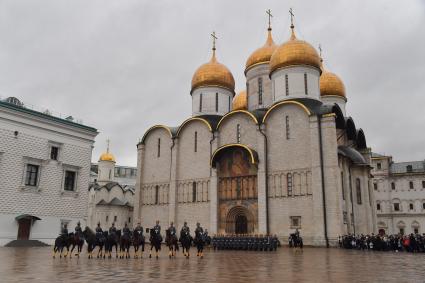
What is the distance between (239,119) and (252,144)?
7.77 feet

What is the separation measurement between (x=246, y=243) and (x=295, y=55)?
620 inches

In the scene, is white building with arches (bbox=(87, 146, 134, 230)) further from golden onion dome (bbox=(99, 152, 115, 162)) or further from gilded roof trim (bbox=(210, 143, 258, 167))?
gilded roof trim (bbox=(210, 143, 258, 167))

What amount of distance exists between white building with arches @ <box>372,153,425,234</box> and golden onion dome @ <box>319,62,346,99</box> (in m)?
18.1

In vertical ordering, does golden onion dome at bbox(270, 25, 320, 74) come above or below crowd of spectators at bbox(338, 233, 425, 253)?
above

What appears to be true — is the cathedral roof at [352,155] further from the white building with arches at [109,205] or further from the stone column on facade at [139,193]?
the white building with arches at [109,205]

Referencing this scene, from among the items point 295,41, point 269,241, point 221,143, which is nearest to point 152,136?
point 221,143

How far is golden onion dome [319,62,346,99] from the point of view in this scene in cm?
3610

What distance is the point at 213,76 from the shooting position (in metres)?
35.6

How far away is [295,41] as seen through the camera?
3078 centimetres

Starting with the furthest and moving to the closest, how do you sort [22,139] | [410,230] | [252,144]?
1. [410,230]
2. [252,144]
3. [22,139]

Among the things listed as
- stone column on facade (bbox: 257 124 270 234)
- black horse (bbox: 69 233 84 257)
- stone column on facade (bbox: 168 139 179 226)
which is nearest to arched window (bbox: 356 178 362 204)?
stone column on facade (bbox: 257 124 270 234)

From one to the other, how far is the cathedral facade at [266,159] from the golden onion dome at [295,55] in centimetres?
8

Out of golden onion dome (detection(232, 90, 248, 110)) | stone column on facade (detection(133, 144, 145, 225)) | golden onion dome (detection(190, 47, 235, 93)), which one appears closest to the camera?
stone column on facade (detection(133, 144, 145, 225))

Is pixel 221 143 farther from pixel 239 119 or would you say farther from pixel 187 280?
pixel 187 280
